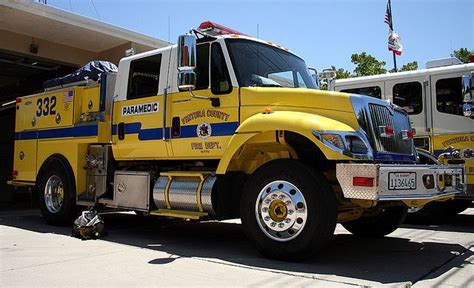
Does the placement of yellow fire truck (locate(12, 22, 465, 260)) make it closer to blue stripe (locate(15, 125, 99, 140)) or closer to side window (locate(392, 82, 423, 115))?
blue stripe (locate(15, 125, 99, 140))

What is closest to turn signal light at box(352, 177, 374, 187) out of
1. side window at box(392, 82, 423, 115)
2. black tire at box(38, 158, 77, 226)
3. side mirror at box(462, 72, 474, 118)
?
side mirror at box(462, 72, 474, 118)

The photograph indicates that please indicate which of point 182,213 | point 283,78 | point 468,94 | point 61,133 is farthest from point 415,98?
point 61,133

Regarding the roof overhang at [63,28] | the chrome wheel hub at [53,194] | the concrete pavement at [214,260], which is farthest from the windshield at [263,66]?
the roof overhang at [63,28]

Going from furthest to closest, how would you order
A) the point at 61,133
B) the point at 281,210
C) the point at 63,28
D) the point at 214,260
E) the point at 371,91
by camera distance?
the point at 63,28 → the point at 371,91 → the point at 61,133 → the point at 214,260 → the point at 281,210

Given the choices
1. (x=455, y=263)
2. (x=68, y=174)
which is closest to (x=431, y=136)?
(x=455, y=263)

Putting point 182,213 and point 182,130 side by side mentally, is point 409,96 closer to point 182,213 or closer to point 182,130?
point 182,130

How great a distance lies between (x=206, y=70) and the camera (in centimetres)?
630

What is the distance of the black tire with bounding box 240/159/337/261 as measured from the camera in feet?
16.0

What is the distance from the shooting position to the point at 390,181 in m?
4.76

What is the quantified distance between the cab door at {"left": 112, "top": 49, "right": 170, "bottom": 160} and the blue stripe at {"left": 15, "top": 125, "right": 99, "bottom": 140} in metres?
0.55

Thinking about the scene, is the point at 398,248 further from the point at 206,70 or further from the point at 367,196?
the point at 206,70

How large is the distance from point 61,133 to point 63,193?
1098mm

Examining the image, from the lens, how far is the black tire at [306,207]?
488 centimetres

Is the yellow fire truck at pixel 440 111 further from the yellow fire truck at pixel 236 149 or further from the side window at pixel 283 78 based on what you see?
the yellow fire truck at pixel 236 149
